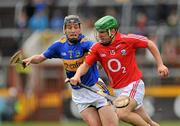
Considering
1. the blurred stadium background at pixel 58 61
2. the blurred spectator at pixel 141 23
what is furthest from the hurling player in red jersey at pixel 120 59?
the blurred spectator at pixel 141 23

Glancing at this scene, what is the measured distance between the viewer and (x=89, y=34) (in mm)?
25391

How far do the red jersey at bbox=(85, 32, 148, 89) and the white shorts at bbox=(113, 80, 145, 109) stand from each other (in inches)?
3.2

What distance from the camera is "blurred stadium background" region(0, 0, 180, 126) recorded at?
1009 inches

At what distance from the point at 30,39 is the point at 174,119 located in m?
5.90

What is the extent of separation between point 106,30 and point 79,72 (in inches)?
34.5

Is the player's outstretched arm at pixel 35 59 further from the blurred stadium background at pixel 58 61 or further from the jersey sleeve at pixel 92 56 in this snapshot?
the blurred stadium background at pixel 58 61

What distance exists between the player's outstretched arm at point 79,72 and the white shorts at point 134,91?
71 cm

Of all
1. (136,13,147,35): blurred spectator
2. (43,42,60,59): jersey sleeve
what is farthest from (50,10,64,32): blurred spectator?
(43,42,60,59): jersey sleeve

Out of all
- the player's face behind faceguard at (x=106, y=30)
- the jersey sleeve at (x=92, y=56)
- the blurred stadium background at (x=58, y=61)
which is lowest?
the blurred stadium background at (x=58, y=61)

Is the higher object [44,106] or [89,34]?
[89,34]

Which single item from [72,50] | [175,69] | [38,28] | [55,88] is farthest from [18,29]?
[72,50]

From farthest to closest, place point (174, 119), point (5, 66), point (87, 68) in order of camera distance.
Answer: point (5, 66) < point (174, 119) < point (87, 68)

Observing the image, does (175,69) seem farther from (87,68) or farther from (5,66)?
(87,68)

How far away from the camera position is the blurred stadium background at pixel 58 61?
2562 centimetres
